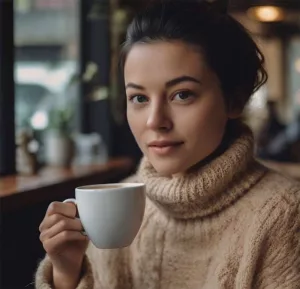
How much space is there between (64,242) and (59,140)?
6.19ft

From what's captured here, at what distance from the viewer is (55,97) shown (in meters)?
3.02

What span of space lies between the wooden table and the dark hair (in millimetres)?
493

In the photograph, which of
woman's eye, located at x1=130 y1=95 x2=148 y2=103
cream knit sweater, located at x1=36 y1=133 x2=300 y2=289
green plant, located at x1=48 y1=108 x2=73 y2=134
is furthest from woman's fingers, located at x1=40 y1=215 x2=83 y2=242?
green plant, located at x1=48 y1=108 x2=73 y2=134

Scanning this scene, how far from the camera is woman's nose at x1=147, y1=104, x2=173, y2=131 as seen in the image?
93 centimetres

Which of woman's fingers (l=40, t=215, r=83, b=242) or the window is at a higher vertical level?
the window

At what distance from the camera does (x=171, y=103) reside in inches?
37.0

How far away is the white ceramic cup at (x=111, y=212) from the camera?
2.73ft

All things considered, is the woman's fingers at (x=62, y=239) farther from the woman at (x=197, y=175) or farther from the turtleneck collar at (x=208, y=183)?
the turtleneck collar at (x=208, y=183)

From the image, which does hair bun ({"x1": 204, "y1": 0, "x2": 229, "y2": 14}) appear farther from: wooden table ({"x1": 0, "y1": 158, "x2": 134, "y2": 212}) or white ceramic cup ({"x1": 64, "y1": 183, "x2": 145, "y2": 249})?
wooden table ({"x1": 0, "y1": 158, "x2": 134, "y2": 212})

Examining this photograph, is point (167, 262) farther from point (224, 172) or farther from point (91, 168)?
point (91, 168)

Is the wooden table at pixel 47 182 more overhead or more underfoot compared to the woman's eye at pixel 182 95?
more underfoot

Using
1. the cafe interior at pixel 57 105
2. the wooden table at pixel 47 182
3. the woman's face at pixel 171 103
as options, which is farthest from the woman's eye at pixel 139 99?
the wooden table at pixel 47 182

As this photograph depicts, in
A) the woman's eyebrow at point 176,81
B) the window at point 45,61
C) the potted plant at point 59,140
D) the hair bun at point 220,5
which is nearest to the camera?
the woman's eyebrow at point 176,81

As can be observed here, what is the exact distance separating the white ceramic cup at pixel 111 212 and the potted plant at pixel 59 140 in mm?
1878
